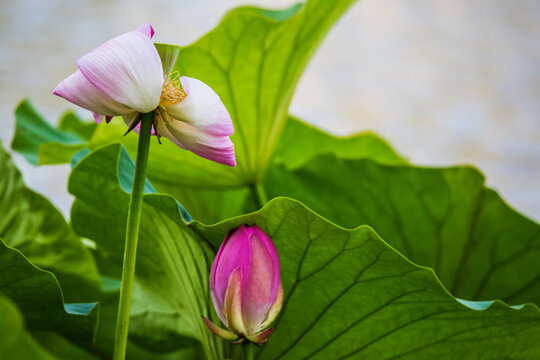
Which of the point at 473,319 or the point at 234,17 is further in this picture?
the point at 234,17

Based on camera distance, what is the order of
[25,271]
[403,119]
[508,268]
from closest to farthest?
[25,271]
[508,268]
[403,119]

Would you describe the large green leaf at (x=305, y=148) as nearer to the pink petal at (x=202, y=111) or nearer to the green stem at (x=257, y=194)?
the green stem at (x=257, y=194)

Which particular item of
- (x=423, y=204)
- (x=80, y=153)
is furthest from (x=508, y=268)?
(x=80, y=153)

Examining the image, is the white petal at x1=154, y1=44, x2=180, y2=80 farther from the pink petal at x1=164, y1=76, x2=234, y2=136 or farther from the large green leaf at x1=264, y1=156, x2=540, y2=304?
the large green leaf at x1=264, y1=156, x2=540, y2=304

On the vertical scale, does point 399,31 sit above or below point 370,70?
above

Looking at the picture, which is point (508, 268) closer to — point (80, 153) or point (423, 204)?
point (423, 204)

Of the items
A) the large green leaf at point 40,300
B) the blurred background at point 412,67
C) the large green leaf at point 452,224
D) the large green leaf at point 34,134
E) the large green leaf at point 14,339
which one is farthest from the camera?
the blurred background at point 412,67

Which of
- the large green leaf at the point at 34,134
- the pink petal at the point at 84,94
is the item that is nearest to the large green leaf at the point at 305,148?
the large green leaf at the point at 34,134
